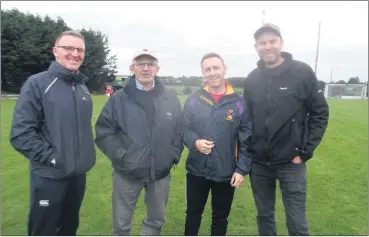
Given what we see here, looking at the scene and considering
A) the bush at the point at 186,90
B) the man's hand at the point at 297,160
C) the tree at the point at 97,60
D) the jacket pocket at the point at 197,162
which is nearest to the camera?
the man's hand at the point at 297,160

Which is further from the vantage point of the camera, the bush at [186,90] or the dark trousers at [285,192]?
the bush at [186,90]

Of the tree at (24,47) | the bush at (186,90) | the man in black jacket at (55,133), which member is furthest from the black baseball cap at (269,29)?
the tree at (24,47)

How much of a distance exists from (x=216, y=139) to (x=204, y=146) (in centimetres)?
16

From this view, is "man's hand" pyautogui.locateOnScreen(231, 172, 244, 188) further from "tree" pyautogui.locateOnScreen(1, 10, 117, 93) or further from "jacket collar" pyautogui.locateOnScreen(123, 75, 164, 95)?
"tree" pyautogui.locateOnScreen(1, 10, 117, 93)

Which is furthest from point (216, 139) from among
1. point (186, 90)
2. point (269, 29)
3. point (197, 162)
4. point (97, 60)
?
point (97, 60)

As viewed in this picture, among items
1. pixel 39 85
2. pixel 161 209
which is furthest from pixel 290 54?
pixel 39 85

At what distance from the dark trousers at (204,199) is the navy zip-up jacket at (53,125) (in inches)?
45.8

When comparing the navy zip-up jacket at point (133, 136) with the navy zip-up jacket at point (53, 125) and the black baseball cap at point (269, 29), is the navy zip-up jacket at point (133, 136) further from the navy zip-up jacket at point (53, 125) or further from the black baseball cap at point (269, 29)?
the black baseball cap at point (269, 29)

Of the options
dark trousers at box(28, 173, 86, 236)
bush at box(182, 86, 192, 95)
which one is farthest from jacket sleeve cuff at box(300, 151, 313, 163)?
bush at box(182, 86, 192, 95)

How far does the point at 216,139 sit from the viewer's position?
362 cm

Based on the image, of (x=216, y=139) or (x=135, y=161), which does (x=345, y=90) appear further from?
(x=135, y=161)

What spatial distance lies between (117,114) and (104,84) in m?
43.1

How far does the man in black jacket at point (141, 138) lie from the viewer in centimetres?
348

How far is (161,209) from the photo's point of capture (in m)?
3.77
